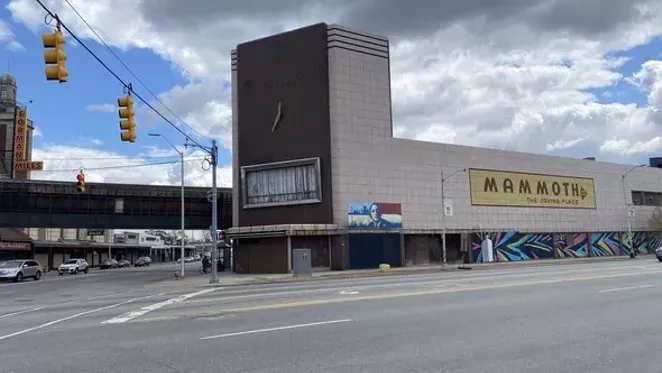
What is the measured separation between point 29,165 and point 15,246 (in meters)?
11.1

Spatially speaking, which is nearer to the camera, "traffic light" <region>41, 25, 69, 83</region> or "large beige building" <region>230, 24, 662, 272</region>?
"traffic light" <region>41, 25, 69, 83</region>

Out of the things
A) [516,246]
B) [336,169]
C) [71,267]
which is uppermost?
[336,169]

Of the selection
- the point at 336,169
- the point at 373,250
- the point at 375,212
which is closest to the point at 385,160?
the point at 375,212

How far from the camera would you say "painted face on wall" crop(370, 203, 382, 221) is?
43.4 meters

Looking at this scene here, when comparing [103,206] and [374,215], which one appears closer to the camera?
[374,215]

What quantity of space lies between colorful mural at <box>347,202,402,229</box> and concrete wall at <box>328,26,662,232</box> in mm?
474

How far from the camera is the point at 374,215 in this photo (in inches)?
1711

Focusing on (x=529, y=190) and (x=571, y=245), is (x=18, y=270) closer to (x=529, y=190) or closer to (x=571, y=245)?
(x=529, y=190)

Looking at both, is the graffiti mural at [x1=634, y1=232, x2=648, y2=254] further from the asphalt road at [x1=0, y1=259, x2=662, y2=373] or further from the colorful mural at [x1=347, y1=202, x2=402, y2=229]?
the asphalt road at [x1=0, y1=259, x2=662, y2=373]

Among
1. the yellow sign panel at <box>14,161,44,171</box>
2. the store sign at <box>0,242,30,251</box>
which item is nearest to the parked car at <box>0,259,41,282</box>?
the store sign at <box>0,242,30,251</box>

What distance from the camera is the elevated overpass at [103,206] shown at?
55.8 metres

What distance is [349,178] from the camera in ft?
139

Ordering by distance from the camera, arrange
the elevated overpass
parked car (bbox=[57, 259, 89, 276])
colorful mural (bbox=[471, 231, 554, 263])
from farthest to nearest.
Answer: parked car (bbox=[57, 259, 89, 276])
the elevated overpass
colorful mural (bbox=[471, 231, 554, 263])

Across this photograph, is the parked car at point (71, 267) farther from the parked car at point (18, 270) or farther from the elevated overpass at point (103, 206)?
the parked car at point (18, 270)
